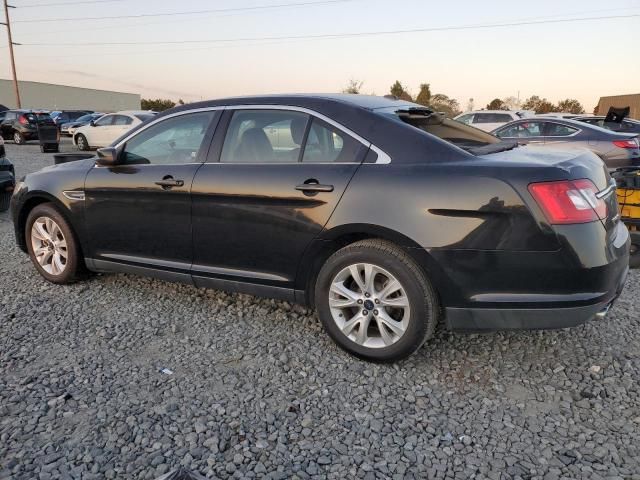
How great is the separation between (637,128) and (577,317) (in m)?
13.3

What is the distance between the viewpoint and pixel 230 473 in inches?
86.8

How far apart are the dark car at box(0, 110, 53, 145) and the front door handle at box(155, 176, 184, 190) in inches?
833

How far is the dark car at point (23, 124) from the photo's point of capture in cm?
2208

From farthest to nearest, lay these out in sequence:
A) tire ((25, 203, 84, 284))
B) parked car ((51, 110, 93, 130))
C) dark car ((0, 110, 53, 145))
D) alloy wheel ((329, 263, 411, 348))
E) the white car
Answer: parked car ((51, 110, 93, 130))
dark car ((0, 110, 53, 145))
the white car
tire ((25, 203, 84, 284))
alloy wheel ((329, 263, 411, 348))

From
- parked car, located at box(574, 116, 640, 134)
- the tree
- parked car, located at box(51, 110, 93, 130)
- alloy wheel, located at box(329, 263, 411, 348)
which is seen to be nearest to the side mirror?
alloy wheel, located at box(329, 263, 411, 348)

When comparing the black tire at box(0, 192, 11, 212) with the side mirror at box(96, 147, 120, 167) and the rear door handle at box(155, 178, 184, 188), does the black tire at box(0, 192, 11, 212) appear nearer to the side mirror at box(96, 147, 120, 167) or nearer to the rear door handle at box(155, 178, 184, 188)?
the side mirror at box(96, 147, 120, 167)

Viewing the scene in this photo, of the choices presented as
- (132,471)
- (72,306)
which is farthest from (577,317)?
(72,306)

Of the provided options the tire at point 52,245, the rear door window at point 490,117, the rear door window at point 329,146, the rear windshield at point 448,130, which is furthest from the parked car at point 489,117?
the tire at point 52,245

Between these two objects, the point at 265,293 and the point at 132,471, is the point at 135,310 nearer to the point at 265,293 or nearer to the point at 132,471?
the point at 265,293

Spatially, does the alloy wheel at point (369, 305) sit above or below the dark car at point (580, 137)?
below

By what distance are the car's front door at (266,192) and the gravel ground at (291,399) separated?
1.65ft

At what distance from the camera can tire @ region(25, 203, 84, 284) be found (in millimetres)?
4340

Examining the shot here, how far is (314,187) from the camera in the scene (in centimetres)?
314

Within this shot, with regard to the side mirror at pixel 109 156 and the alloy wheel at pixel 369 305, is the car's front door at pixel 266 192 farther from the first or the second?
the side mirror at pixel 109 156
